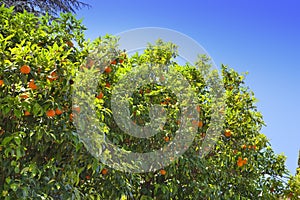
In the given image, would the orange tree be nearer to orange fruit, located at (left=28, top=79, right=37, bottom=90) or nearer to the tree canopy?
orange fruit, located at (left=28, top=79, right=37, bottom=90)

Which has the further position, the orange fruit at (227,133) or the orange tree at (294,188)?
the orange tree at (294,188)

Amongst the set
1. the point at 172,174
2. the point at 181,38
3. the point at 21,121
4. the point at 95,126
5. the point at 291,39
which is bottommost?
the point at 21,121

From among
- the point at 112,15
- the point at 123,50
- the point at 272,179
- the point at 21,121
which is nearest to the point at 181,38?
the point at 112,15

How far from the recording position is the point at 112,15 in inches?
210

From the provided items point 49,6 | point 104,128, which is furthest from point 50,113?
point 49,6

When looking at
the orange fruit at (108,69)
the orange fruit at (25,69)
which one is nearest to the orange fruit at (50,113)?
the orange fruit at (25,69)

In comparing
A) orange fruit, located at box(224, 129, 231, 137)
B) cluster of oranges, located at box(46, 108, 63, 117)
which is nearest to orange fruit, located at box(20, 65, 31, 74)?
cluster of oranges, located at box(46, 108, 63, 117)

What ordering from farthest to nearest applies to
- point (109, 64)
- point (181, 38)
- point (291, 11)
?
point (291, 11)
point (181, 38)
point (109, 64)

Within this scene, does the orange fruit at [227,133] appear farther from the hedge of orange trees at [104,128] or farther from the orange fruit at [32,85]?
the orange fruit at [32,85]

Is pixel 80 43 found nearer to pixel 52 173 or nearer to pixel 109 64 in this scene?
pixel 109 64

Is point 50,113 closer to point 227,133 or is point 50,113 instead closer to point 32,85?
point 32,85

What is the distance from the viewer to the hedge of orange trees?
2945mm

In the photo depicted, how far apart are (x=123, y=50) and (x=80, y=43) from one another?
0.40 m

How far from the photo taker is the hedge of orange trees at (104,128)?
9.66 feet
